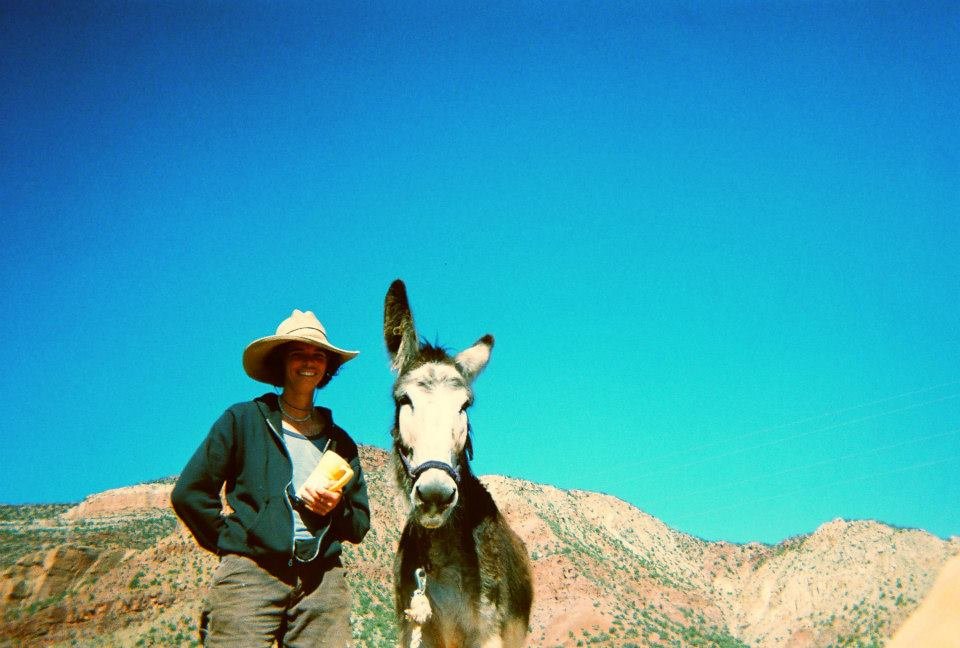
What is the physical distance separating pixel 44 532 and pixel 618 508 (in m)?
66.1

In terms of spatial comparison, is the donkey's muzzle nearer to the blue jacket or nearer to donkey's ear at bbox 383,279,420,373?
the blue jacket

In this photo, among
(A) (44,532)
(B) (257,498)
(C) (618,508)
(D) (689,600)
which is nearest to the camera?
(B) (257,498)

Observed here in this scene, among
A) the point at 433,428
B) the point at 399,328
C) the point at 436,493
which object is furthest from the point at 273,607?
the point at 399,328

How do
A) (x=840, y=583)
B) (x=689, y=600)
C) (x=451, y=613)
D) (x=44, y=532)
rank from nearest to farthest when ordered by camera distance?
(x=451, y=613), (x=44, y=532), (x=840, y=583), (x=689, y=600)

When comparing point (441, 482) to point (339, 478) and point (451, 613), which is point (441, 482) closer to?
point (339, 478)

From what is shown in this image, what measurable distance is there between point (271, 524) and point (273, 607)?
22.0 inches

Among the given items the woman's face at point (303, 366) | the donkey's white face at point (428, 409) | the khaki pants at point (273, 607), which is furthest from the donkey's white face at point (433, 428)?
the khaki pants at point (273, 607)

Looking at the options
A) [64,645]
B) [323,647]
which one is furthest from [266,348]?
[64,645]

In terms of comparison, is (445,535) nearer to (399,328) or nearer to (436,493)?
(436,493)

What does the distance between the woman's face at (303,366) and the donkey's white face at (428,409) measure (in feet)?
2.07

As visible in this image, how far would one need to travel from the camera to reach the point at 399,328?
16.4 ft

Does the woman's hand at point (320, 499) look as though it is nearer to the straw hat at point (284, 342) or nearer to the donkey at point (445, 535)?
the donkey at point (445, 535)

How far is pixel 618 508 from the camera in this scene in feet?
267

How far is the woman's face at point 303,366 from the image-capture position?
463 cm
